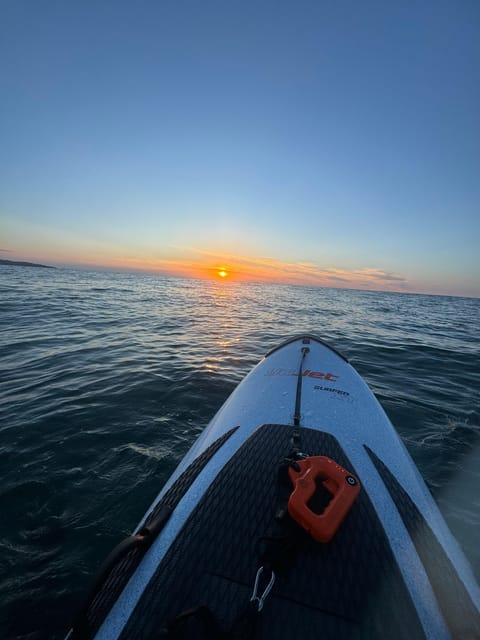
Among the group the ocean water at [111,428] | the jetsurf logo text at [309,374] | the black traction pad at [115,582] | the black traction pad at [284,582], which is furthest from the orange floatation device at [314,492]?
the jetsurf logo text at [309,374]

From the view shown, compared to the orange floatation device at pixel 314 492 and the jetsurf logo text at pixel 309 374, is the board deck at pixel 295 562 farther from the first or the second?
the jetsurf logo text at pixel 309 374

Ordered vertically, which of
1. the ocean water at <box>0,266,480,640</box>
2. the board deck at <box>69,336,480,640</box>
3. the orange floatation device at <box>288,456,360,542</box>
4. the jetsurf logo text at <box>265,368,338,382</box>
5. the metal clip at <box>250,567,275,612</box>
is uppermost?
the orange floatation device at <box>288,456,360,542</box>

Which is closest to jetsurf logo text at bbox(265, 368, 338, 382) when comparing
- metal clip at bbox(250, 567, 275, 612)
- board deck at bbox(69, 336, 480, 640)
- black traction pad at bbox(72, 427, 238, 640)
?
board deck at bbox(69, 336, 480, 640)

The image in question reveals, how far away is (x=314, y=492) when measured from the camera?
4.87 ft

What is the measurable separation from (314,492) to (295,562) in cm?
32

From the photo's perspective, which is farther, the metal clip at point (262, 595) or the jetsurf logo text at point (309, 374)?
the jetsurf logo text at point (309, 374)

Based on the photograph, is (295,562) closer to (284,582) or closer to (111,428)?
(284,582)

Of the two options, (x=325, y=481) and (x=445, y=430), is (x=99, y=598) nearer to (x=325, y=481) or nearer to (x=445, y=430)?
(x=325, y=481)

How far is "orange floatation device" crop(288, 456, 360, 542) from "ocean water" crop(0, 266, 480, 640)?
1.84 m

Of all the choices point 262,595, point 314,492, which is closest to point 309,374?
point 314,492

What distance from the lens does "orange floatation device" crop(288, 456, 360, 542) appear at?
1.33m

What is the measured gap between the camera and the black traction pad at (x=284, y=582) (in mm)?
1133

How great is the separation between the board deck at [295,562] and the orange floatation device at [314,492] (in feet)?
0.43

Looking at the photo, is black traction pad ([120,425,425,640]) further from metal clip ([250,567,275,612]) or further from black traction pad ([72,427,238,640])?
black traction pad ([72,427,238,640])
